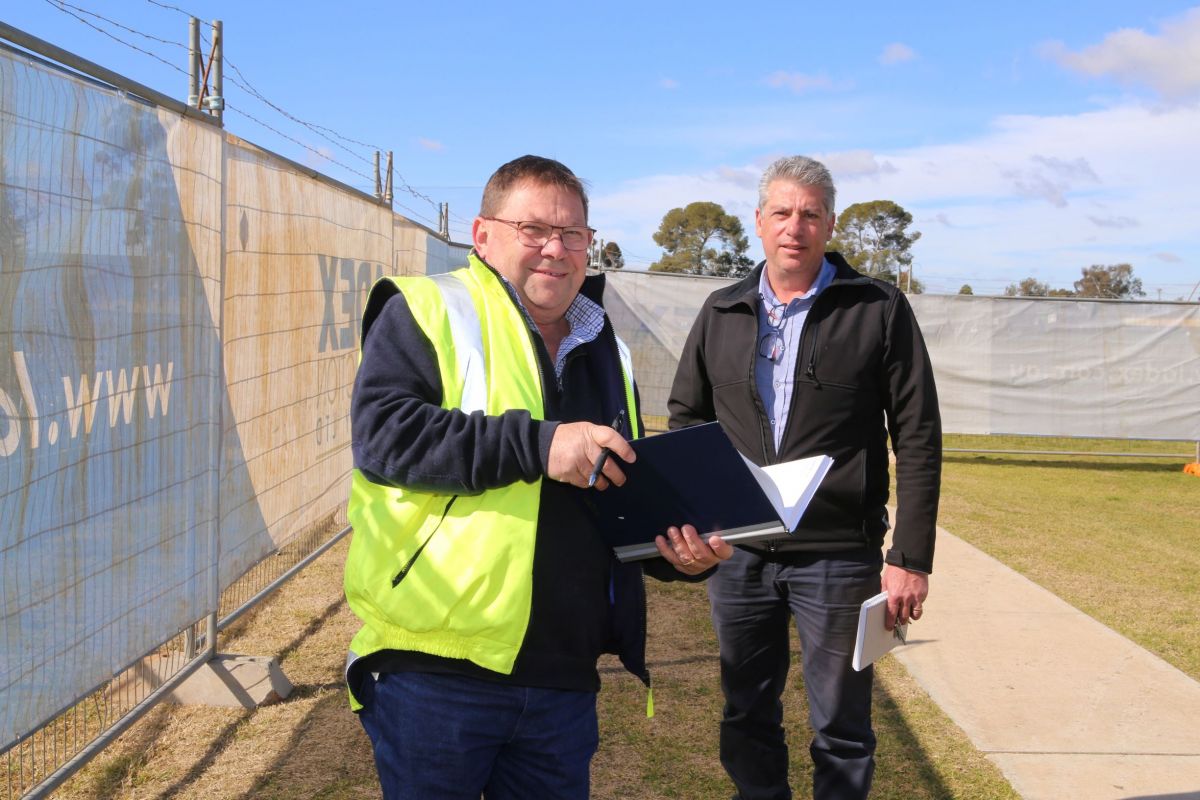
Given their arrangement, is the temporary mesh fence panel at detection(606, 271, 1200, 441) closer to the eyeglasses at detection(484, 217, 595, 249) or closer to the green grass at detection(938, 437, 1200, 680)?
the green grass at detection(938, 437, 1200, 680)

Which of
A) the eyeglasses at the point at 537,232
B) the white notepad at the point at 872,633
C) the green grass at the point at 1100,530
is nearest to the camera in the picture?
the eyeglasses at the point at 537,232

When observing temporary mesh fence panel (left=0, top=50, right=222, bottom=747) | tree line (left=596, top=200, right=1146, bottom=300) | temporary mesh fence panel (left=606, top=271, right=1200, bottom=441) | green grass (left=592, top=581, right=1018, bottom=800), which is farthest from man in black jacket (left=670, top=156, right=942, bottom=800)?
tree line (left=596, top=200, right=1146, bottom=300)

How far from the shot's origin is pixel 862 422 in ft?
10.6

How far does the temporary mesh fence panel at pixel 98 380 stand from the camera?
8.92 feet

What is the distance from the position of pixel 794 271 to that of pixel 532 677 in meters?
1.74

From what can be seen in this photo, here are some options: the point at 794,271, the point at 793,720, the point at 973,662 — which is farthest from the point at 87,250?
the point at 973,662

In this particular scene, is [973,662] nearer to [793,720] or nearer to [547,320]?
[793,720]

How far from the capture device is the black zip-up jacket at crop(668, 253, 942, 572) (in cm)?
319

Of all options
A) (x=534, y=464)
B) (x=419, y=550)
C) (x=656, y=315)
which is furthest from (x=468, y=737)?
(x=656, y=315)

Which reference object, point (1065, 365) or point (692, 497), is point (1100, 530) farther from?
point (692, 497)

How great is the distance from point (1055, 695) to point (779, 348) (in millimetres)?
2652

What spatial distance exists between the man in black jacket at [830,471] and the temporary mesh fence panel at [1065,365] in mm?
10581

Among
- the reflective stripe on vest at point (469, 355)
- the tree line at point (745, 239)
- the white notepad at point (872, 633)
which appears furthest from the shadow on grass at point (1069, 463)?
the tree line at point (745, 239)

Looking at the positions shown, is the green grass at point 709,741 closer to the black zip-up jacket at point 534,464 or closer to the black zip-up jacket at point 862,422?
the black zip-up jacket at point 862,422
